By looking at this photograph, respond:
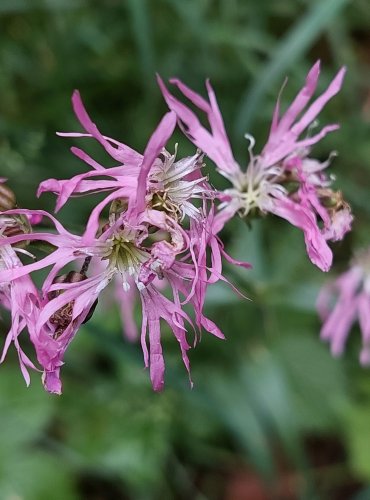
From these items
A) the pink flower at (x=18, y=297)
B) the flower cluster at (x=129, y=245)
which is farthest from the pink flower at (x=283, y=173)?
the pink flower at (x=18, y=297)

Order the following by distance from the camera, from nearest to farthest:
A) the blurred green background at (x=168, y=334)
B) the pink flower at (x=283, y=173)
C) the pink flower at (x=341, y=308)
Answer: the pink flower at (x=283, y=173) < the pink flower at (x=341, y=308) < the blurred green background at (x=168, y=334)

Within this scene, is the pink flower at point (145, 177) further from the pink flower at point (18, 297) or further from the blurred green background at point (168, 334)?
the blurred green background at point (168, 334)

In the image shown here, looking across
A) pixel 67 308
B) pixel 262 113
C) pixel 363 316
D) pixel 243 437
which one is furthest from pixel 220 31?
pixel 67 308

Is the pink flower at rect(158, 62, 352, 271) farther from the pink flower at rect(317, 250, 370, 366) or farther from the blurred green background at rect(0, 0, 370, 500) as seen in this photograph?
the blurred green background at rect(0, 0, 370, 500)

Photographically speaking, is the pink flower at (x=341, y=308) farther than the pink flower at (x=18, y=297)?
Yes

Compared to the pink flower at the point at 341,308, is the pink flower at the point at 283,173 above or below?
above

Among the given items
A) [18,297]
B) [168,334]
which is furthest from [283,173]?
→ [168,334]
